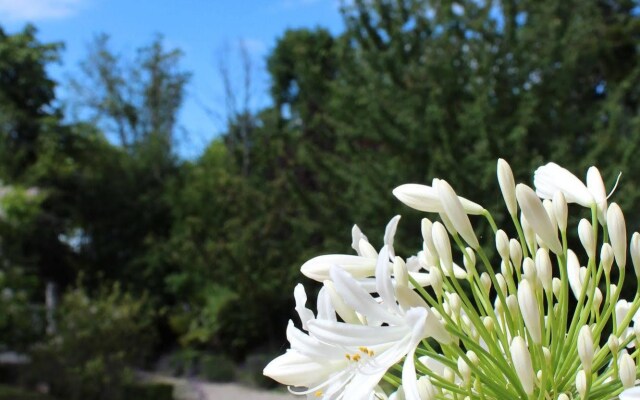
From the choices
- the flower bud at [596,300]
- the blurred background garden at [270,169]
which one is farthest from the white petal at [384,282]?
the blurred background garden at [270,169]

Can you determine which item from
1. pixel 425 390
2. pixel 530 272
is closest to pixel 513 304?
pixel 530 272

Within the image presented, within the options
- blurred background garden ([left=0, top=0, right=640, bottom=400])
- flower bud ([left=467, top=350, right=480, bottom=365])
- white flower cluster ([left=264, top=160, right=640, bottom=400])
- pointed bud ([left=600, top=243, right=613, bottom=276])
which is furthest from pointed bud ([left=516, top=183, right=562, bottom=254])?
blurred background garden ([left=0, top=0, right=640, bottom=400])

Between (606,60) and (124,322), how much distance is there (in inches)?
388

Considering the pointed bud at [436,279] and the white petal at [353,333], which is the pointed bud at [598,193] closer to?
the pointed bud at [436,279]

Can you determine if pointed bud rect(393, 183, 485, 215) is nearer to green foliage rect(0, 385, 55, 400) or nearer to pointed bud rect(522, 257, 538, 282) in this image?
pointed bud rect(522, 257, 538, 282)

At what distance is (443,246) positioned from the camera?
127 centimetres

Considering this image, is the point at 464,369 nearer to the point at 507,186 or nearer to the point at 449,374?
the point at 449,374

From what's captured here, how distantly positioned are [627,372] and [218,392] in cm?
1336

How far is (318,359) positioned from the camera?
1.16 metres

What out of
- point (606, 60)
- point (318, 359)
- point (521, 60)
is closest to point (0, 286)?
point (521, 60)

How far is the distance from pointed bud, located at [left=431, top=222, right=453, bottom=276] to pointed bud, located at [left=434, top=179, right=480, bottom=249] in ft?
0.08

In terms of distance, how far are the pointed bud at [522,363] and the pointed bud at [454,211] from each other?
0.68 feet

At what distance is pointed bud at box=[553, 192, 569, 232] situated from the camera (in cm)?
131

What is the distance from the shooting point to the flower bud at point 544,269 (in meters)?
1.26
